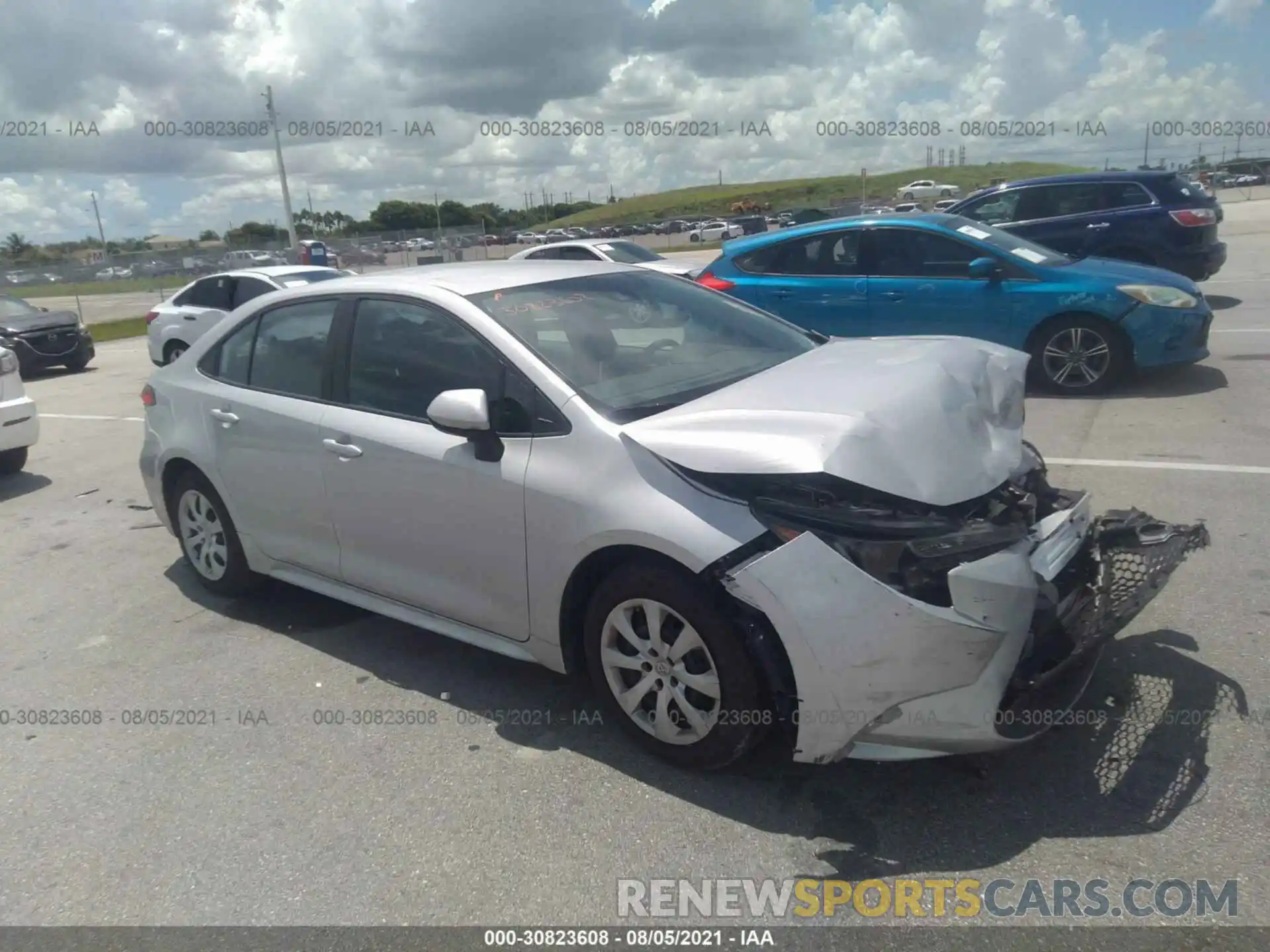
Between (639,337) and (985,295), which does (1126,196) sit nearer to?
(985,295)

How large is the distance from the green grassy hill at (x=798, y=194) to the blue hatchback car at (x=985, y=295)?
5261 cm

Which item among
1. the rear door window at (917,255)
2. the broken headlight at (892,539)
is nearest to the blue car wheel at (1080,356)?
the rear door window at (917,255)

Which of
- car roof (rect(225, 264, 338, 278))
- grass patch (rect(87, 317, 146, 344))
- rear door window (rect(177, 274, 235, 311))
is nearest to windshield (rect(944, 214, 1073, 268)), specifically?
car roof (rect(225, 264, 338, 278))

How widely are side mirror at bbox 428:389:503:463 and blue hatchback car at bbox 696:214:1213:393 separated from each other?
4.79 metres

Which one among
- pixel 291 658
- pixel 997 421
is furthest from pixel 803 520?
pixel 291 658

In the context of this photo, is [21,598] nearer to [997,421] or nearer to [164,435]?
[164,435]

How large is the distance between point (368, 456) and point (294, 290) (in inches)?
47.6

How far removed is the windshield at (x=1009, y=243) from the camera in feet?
28.6

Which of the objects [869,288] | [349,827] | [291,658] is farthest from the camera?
[869,288]

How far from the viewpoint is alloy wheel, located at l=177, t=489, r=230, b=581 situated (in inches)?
204

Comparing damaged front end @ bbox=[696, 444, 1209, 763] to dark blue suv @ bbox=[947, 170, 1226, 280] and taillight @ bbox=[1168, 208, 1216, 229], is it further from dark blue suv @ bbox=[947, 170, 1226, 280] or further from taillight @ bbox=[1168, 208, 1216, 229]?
taillight @ bbox=[1168, 208, 1216, 229]

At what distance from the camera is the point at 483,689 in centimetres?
419

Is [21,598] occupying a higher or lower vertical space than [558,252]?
lower

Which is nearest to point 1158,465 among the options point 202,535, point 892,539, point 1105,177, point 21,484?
point 892,539
